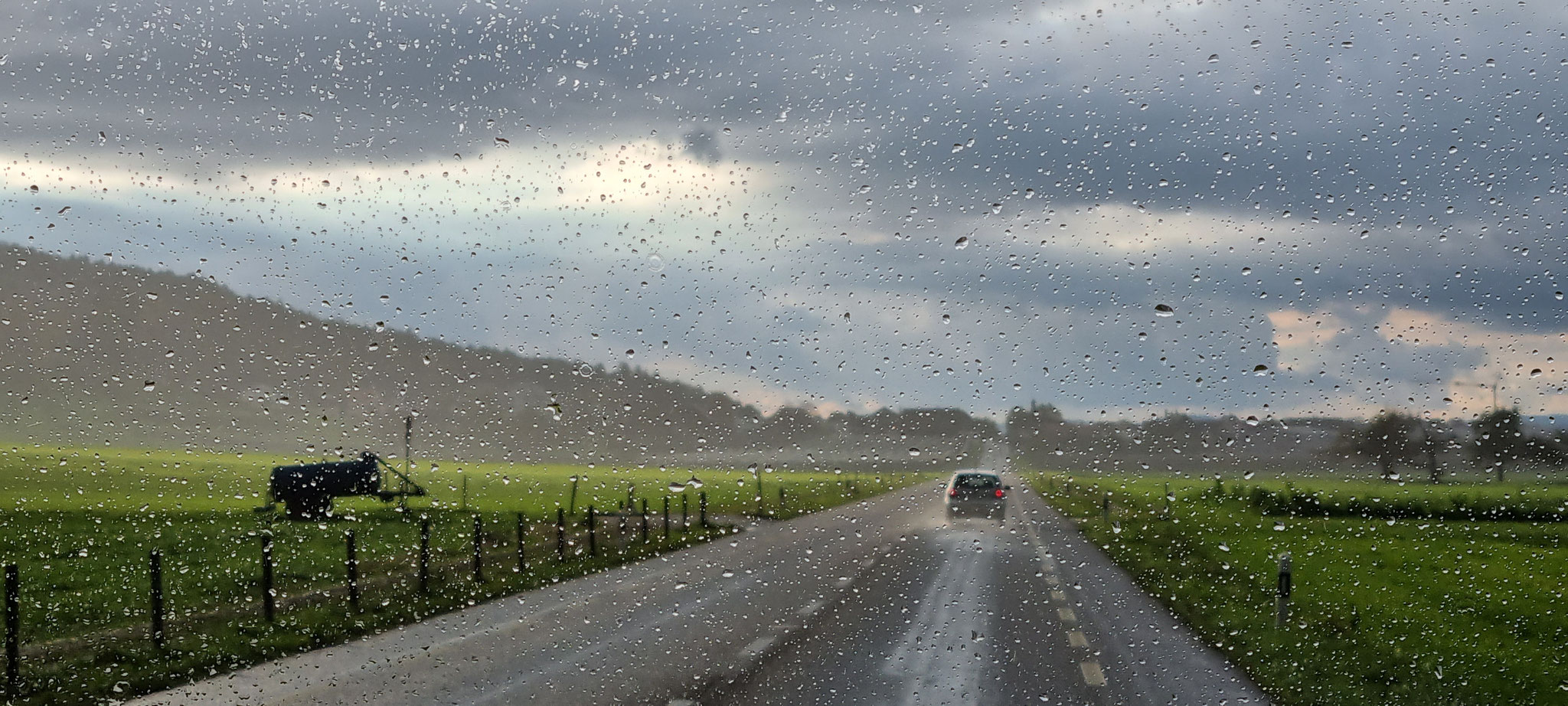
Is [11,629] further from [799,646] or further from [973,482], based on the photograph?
[973,482]

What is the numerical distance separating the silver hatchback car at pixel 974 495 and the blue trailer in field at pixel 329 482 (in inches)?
79.5

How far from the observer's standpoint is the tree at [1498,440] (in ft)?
10.8

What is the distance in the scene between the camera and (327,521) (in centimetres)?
443

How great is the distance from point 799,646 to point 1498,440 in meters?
5.71

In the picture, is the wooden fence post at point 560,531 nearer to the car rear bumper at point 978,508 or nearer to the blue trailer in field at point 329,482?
the blue trailer in field at point 329,482

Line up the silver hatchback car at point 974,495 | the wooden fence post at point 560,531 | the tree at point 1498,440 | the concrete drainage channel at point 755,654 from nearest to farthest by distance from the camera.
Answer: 1. the tree at point 1498,440
2. the silver hatchback car at point 974,495
3. the wooden fence post at point 560,531
4. the concrete drainage channel at point 755,654

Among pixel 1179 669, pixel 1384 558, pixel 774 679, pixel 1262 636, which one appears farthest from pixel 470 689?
pixel 1262 636

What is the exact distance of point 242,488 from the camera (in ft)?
15.4

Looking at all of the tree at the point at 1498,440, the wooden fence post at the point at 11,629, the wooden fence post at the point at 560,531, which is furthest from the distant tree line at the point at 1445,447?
the wooden fence post at the point at 11,629

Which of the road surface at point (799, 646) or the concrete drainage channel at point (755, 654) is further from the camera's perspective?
the concrete drainage channel at point (755, 654)

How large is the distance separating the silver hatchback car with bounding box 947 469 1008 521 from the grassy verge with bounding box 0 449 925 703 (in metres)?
0.43

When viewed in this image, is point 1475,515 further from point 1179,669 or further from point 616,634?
point 616,634

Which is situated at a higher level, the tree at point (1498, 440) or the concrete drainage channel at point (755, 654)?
the tree at point (1498, 440)

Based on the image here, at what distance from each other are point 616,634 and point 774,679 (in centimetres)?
196
